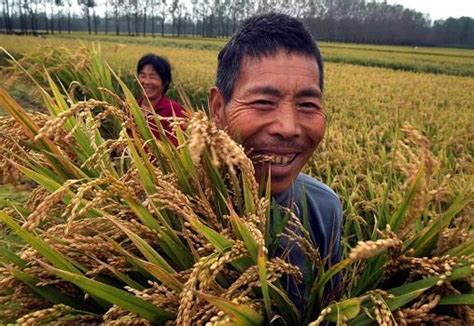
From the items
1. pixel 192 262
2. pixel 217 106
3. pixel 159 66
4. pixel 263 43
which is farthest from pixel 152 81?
pixel 192 262

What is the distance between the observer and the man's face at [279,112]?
59.9 inches

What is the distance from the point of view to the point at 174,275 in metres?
1.12

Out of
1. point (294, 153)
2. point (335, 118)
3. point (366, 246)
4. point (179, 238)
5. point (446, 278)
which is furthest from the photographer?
point (335, 118)

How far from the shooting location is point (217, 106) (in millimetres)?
1808

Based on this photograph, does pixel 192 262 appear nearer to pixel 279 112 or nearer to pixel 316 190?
pixel 279 112

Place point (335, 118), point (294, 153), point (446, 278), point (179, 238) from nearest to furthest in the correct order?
1. point (446, 278)
2. point (179, 238)
3. point (294, 153)
4. point (335, 118)

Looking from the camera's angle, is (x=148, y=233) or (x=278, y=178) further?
(x=278, y=178)

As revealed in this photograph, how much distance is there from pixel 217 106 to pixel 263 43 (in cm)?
35

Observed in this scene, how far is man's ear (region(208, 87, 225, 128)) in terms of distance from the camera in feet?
5.73

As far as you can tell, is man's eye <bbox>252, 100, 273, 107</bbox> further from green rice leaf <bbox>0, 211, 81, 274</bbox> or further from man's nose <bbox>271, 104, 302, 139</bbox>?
green rice leaf <bbox>0, 211, 81, 274</bbox>

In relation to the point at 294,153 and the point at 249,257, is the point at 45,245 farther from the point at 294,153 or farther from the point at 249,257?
the point at 294,153

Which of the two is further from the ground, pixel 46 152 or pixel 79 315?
pixel 46 152

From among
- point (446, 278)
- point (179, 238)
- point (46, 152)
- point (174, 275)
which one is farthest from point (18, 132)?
point (446, 278)

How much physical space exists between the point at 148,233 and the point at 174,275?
0.17 m
